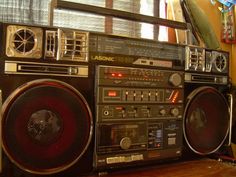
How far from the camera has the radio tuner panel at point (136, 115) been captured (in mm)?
843

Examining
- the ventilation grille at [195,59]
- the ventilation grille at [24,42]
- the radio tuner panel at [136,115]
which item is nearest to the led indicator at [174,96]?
the radio tuner panel at [136,115]

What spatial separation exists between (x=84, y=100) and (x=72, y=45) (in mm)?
165

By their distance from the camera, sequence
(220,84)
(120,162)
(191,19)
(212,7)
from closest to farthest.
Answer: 1. (120,162)
2. (220,84)
3. (191,19)
4. (212,7)

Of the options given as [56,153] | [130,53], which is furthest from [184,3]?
[56,153]

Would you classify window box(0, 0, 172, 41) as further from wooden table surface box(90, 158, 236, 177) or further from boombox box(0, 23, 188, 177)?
wooden table surface box(90, 158, 236, 177)

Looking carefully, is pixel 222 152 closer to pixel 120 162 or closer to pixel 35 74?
pixel 120 162

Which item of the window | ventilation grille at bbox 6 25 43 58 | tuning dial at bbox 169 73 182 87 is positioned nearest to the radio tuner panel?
tuning dial at bbox 169 73 182 87

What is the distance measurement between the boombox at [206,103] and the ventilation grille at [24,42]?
0.56 meters

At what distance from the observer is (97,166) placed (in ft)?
2.73

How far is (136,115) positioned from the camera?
90cm

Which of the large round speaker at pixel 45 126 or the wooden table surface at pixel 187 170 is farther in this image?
the wooden table surface at pixel 187 170

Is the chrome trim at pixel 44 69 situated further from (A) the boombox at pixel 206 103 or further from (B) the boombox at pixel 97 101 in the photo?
(A) the boombox at pixel 206 103

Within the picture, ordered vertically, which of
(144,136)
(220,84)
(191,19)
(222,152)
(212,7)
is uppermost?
(212,7)

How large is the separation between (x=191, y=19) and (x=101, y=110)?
0.74 metres
